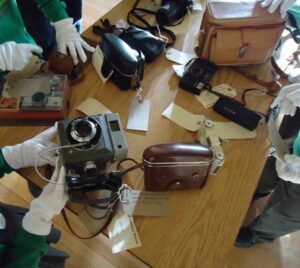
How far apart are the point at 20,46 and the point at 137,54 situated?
334 millimetres

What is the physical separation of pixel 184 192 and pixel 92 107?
35 centimetres

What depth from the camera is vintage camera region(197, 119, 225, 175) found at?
2.36ft

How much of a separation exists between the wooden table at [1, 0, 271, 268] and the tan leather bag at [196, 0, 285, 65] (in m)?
0.07

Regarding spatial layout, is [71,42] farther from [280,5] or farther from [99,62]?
[280,5]

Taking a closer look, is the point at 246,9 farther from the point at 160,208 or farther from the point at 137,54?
the point at 160,208

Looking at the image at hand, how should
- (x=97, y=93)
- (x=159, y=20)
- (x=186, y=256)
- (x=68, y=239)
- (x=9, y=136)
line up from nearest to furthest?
(x=186, y=256) < (x=9, y=136) < (x=97, y=93) < (x=159, y=20) < (x=68, y=239)

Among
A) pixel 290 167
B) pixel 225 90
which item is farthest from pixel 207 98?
pixel 290 167

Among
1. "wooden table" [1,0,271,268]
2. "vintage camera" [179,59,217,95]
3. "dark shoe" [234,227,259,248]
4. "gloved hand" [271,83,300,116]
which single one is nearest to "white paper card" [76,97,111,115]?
"wooden table" [1,0,271,268]

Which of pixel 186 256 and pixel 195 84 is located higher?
pixel 195 84

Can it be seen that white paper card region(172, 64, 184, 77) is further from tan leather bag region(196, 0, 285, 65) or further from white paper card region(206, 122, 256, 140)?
white paper card region(206, 122, 256, 140)

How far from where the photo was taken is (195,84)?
0.88m

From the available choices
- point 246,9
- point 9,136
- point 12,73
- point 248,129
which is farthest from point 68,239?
point 246,9

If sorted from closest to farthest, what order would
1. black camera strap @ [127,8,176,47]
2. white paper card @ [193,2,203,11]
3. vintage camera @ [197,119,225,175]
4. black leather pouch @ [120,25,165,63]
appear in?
vintage camera @ [197,119,225,175], black leather pouch @ [120,25,165,63], black camera strap @ [127,8,176,47], white paper card @ [193,2,203,11]

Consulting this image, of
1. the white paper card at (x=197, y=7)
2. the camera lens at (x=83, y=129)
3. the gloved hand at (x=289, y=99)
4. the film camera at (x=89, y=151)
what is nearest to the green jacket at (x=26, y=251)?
the film camera at (x=89, y=151)
